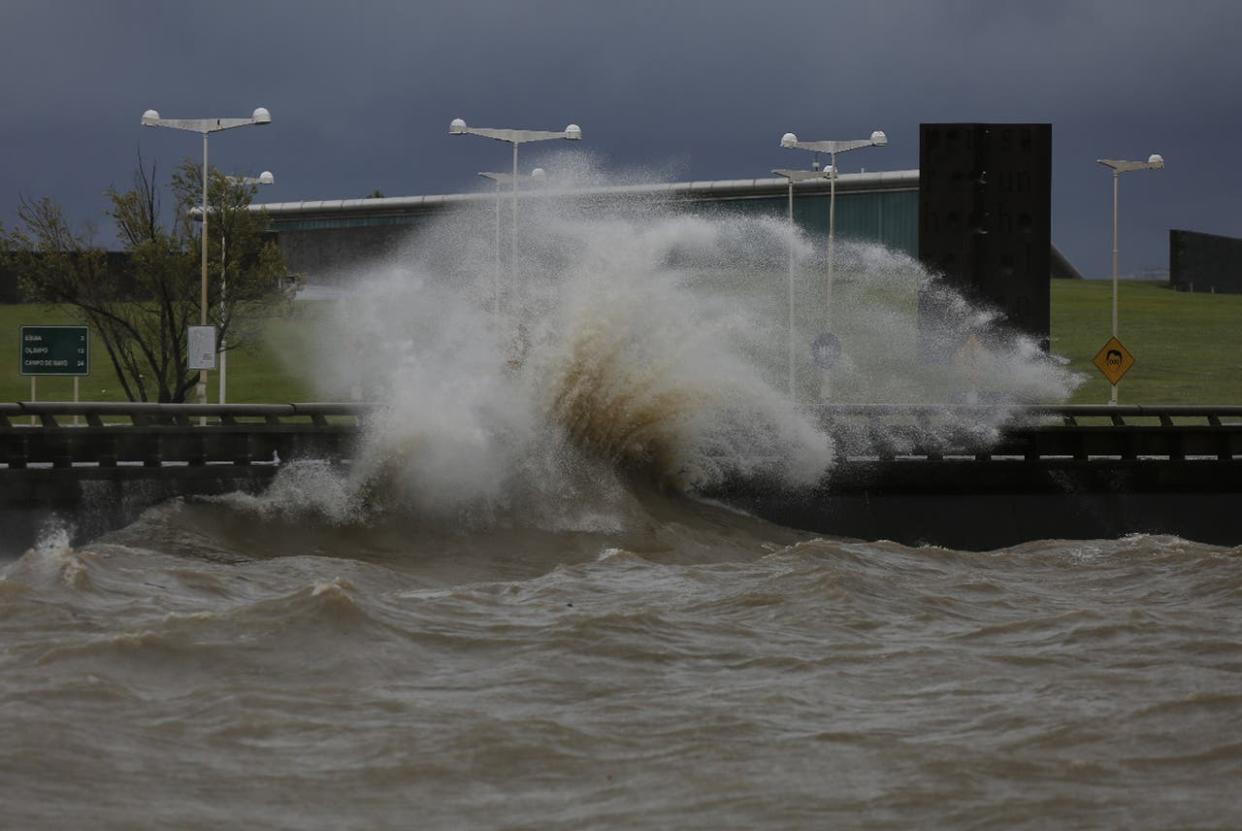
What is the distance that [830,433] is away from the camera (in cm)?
2081

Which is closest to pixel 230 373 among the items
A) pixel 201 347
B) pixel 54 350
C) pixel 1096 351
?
pixel 54 350

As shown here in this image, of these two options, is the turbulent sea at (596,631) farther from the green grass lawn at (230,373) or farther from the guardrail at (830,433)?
the green grass lawn at (230,373)

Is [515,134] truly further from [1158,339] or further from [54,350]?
[1158,339]

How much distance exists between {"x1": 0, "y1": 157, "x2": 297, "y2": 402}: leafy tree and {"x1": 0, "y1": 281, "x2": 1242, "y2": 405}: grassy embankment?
5.37 meters

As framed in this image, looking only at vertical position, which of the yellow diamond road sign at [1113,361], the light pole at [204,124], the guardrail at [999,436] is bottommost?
the guardrail at [999,436]

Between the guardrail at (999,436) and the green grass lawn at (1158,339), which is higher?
the green grass lawn at (1158,339)

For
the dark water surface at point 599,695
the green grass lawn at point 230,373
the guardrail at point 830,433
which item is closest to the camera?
the dark water surface at point 599,695

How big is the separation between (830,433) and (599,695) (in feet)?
36.1

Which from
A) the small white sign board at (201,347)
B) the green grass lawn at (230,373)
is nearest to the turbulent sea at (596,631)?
the small white sign board at (201,347)

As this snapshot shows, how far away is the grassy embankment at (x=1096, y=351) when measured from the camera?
67062mm

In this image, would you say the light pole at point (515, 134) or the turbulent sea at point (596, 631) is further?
the light pole at point (515, 134)

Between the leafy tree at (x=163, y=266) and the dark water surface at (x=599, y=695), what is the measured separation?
3434 cm

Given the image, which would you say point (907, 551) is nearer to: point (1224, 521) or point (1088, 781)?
point (1224, 521)

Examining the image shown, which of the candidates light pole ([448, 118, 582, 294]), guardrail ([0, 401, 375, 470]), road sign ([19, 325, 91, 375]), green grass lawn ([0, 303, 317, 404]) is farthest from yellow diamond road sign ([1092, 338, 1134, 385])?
guardrail ([0, 401, 375, 470])
